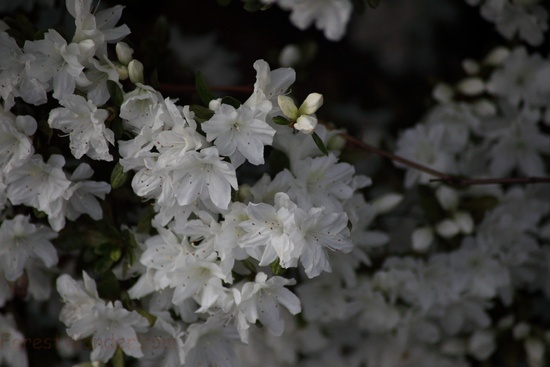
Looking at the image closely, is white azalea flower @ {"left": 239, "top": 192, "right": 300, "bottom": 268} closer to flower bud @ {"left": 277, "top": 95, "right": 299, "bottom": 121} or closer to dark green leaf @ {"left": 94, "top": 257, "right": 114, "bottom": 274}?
flower bud @ {"left": 277, "top": 95, "right": 299, "bottom": 121}

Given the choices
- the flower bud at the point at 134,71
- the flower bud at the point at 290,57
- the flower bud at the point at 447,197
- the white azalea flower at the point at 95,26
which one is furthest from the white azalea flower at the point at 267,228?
the flower bud at the point at 290,57

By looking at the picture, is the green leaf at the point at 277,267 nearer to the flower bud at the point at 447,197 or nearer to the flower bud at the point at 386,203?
the flower bud at the point at 386,203

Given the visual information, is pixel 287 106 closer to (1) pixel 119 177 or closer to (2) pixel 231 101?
(2) pixel 231 101

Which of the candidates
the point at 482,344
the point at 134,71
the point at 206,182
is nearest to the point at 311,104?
the point at 206,182

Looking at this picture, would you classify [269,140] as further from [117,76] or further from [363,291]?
[363,291]

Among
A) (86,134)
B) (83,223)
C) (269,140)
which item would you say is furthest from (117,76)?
(83,223)

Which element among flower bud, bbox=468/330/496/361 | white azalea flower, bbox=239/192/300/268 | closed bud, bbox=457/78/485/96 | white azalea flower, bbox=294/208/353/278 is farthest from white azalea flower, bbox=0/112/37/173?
flower bud, bbox=468/330/496/361
